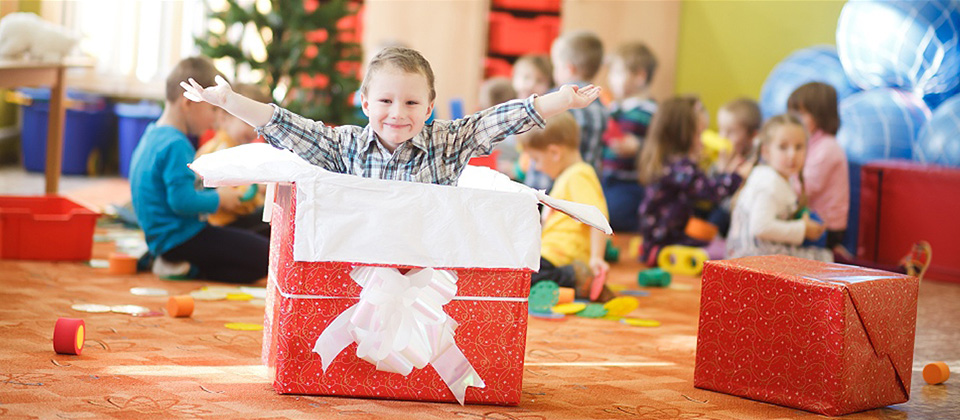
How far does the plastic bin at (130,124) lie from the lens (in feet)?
21.4

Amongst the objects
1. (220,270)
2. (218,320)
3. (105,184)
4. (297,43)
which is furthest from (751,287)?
(105,184)

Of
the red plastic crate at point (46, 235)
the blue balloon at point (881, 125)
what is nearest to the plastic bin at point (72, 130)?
the red plastic crate at point (46, 235)

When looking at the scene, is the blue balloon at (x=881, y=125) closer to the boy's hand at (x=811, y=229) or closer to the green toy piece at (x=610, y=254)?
the boy's hand at (x=811, y=229)

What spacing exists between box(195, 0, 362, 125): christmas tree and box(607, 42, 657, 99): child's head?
5.09 feet

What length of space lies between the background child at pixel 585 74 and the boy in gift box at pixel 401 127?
2.42 m

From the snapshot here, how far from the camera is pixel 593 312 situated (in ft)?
10.9

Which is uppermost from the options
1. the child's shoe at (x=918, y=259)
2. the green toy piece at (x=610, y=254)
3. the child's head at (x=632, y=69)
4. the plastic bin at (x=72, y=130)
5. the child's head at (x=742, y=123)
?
the child's head at (x=632, y=69)

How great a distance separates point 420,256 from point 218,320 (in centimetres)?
103

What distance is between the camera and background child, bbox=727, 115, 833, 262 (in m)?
3.90

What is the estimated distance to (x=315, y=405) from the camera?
2.05 metres

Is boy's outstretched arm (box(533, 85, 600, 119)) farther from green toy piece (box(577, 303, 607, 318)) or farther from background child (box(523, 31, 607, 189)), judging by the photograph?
background child (box(523, 31, 607, 189))

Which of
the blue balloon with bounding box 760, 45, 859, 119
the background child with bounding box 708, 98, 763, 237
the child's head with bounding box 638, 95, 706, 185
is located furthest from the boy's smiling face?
the blue balloon with bounding box 760, 45, 859, 119

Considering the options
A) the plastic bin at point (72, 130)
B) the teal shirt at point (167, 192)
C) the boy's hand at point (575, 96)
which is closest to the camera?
the boy's hand at point (575, 96)

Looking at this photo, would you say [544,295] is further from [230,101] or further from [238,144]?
[230,101]
